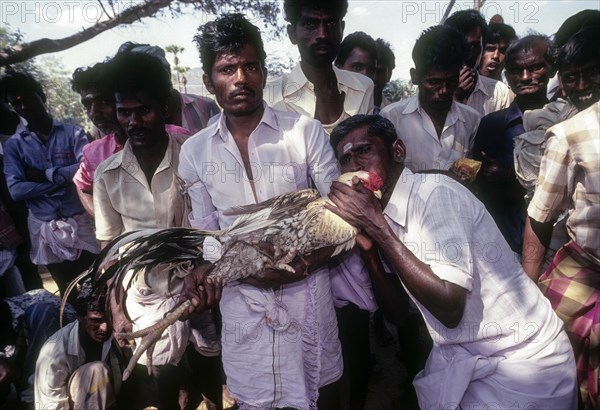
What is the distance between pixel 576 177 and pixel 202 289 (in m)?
1.75

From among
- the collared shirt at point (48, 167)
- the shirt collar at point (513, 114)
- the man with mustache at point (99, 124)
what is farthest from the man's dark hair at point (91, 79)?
the shirt collar at point (513, 114)

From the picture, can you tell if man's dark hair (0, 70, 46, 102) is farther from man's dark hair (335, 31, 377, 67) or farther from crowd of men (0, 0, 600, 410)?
man's dark hair (335, 31, 377, 67)

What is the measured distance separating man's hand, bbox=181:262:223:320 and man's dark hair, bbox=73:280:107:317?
0.53 meters

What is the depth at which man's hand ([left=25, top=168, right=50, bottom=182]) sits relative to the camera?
3830 millimetres

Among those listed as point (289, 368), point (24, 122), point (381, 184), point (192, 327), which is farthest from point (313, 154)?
point (24, 122)

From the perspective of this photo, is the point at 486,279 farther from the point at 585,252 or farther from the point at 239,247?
the point at 239,247

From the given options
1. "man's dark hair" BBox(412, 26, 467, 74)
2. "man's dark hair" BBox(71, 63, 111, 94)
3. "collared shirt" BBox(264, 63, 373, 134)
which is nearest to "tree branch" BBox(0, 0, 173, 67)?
"man's dark hair" BBox(71, 63, 111, 94)

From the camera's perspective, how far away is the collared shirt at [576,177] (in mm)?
1634

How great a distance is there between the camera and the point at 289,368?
2072 mm

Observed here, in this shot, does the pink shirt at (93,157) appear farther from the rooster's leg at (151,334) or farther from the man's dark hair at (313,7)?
the rooster's leg at (151,334)

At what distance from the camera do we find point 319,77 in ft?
10.0

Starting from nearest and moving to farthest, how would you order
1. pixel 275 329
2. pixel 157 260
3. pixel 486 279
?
pixel 486 279
pixel 157 260
pixel 275 329

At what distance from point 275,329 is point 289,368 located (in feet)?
0.75

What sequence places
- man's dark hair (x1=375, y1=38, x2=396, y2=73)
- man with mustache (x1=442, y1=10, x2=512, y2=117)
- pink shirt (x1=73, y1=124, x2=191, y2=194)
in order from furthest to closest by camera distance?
man's dark hair (x1=375, y1=38, x2=396, y2=73)
man with mustache (x1=442, y1=10, x2=512, y2=117)
pink shirt (x1=73, y1=124, x2=191, y2=194)
